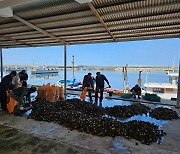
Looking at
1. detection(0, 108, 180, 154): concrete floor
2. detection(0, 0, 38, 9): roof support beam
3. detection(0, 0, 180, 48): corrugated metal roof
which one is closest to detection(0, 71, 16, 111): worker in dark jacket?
detection(0, 108, 180, 154): concrete floor

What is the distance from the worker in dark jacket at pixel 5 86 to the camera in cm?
528

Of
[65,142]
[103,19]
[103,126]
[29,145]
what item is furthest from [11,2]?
[103,126]

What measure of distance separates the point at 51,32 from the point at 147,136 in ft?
17.5

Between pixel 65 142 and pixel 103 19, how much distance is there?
3736 millimetres

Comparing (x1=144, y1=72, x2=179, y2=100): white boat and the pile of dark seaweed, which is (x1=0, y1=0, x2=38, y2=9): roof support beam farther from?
(x1=144, y1=72, x2=179, y2=100): white boat

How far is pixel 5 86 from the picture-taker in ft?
17.4

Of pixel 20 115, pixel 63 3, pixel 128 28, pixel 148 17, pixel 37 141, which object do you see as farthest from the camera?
pixel 128 28

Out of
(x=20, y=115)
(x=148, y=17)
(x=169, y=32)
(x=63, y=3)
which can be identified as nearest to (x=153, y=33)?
(x=169, y=32)

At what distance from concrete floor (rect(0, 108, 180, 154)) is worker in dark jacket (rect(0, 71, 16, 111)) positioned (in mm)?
1495

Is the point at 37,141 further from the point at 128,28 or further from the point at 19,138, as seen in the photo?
the point at 128,28

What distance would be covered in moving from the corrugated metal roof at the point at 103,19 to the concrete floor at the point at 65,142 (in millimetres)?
3203

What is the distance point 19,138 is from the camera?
3.46 m

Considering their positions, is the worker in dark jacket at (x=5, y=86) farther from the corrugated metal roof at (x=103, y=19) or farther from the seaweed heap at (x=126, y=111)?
the seaweed heap at (x=126, y=111)

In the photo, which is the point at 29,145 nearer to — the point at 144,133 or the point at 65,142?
the point at 65,142
